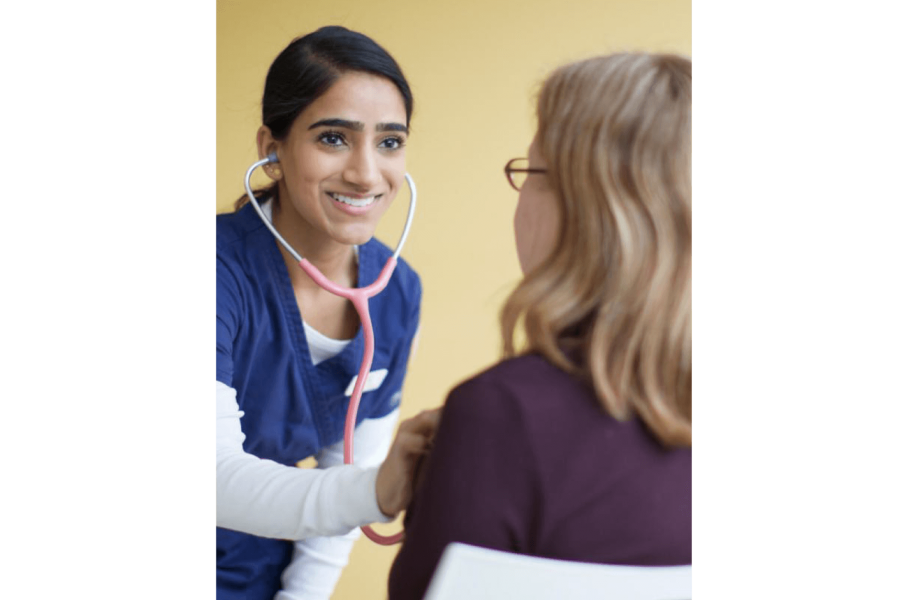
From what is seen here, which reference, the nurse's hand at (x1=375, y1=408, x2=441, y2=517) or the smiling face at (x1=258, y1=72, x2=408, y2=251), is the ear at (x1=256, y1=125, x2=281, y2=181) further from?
the nurse's hand at (x1=375, y1=408, x2=441, y2=517)

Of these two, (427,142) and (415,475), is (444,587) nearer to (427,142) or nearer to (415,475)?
(415,475)

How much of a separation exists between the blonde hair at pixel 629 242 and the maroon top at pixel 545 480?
0.06 ft

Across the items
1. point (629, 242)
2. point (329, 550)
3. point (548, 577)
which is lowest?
point (329, 550)

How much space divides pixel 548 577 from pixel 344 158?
49cm

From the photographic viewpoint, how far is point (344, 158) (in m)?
0.85

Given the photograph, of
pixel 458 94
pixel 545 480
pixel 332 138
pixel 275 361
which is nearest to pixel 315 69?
pixel 332 138

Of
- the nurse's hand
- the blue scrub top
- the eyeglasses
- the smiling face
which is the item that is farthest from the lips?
the nurse's hand

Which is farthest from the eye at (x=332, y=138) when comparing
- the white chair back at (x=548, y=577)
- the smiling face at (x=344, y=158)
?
the white chair back at (x=548, y=577)

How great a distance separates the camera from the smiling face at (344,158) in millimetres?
848

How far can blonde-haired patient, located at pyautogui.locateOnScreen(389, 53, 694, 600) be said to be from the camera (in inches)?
20.3

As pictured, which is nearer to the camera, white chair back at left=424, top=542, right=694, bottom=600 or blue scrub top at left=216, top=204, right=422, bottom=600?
white chair back at left=424, top=542, right=694, bottom=600

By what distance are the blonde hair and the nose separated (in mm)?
334

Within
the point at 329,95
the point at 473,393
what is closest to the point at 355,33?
the point at 329,95

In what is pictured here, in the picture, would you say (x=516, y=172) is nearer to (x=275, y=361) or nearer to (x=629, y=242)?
(x=629, y=242)
